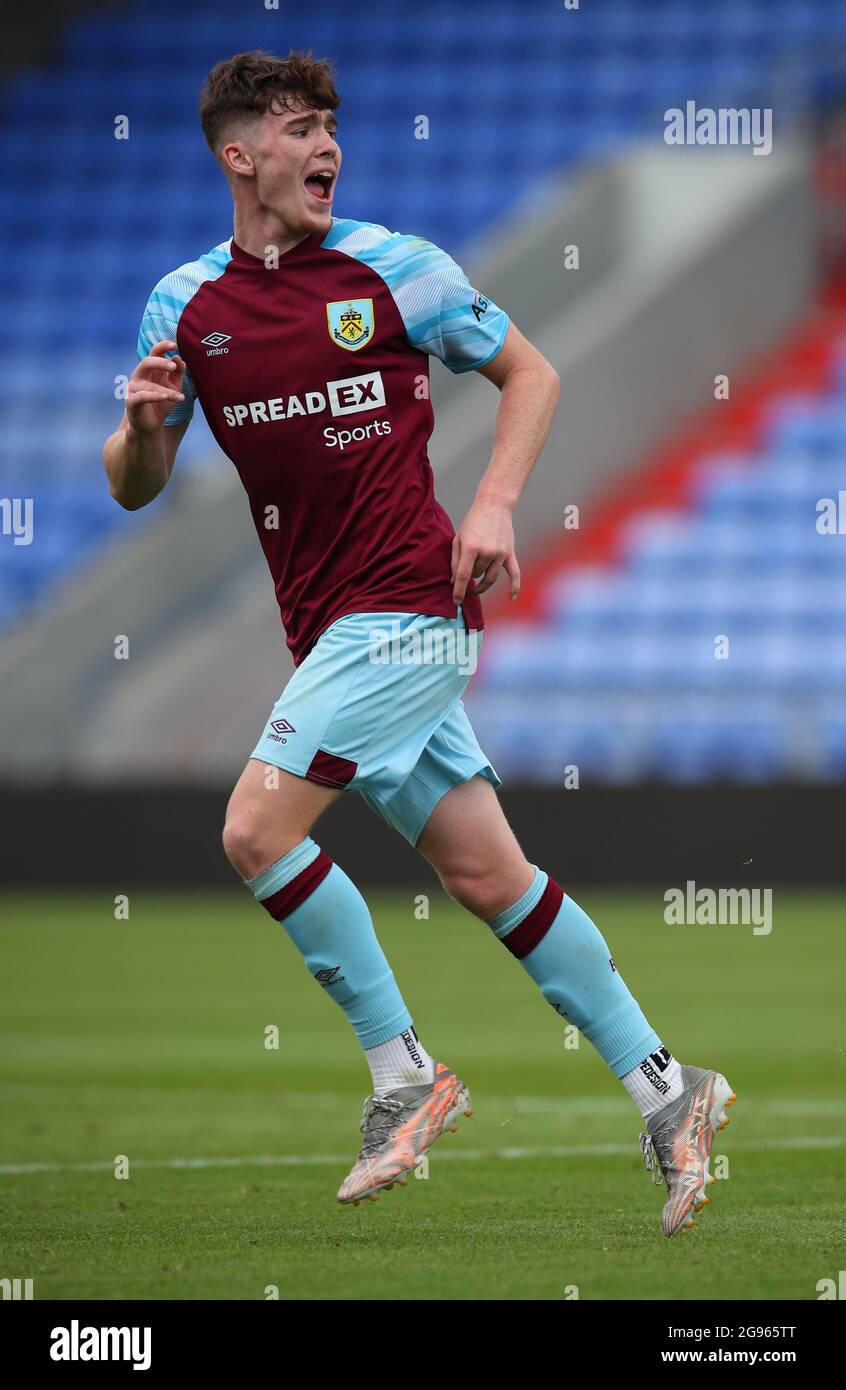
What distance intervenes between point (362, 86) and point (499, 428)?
1917cm

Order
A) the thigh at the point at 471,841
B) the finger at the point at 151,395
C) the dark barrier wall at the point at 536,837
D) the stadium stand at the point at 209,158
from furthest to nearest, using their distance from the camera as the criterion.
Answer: the stadium stand at the point at 209,158 < the dark barrier wall at the point at 536,837 < the thigh at the point at 471,841 < the finger at the point at 151,395

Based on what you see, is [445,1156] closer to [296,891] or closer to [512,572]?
[296,891]

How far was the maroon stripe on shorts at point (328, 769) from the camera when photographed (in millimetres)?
4395

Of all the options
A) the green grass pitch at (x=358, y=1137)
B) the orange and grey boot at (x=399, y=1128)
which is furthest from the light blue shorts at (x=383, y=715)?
the green grass pitch at (x=358, y=1137)

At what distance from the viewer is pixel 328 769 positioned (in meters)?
4.40

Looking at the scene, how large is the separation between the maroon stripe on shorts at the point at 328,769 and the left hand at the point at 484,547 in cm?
44

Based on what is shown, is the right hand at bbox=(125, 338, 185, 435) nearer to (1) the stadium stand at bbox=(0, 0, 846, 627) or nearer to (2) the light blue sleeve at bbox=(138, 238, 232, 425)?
(2) the light blue sleeve at bbox=(138, 238, 232, 425)

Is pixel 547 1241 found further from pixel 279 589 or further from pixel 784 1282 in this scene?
pixel 279 589

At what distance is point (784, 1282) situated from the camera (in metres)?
4.05

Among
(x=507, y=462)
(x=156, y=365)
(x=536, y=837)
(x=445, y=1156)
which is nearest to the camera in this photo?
(x=156, y=365)

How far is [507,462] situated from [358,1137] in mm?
2501

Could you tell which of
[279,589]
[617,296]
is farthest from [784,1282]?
[617,296]

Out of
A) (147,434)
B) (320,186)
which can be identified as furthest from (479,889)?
(320,186)

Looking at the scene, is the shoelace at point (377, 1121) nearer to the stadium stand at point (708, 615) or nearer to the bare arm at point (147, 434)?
the bare arm at point (147, 434)
